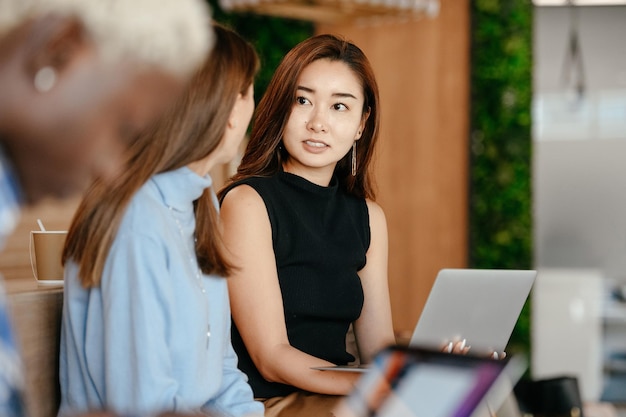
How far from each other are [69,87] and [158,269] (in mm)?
624

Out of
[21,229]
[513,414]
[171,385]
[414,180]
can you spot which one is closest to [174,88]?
[171,385]

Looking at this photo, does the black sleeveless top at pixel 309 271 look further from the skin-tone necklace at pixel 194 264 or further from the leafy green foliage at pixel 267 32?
the leafy green foliage at pixel 267 32

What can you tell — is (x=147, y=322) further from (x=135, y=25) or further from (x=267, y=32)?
(x=267, y=32)

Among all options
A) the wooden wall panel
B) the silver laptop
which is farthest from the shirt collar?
the wooden wall panel

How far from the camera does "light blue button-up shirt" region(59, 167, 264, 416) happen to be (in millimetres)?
1371

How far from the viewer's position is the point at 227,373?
176 cm

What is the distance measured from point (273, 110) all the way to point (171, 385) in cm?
95

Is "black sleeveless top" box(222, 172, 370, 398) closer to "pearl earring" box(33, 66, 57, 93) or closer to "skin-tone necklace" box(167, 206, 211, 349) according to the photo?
"skin-tone necklace" box(167, 206, 211, 349)

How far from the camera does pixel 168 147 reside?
4.83ft

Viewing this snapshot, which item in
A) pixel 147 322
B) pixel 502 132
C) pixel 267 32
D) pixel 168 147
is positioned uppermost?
pixel 267 32

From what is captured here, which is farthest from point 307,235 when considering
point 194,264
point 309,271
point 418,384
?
point 418,384

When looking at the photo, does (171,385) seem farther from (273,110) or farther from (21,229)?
(21,229)

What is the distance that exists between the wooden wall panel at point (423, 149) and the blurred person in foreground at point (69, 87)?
15.1ft

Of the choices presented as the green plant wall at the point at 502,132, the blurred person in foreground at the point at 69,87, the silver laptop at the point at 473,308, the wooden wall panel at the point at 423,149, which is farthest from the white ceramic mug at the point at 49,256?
the green plant wall at the point at 502,132
